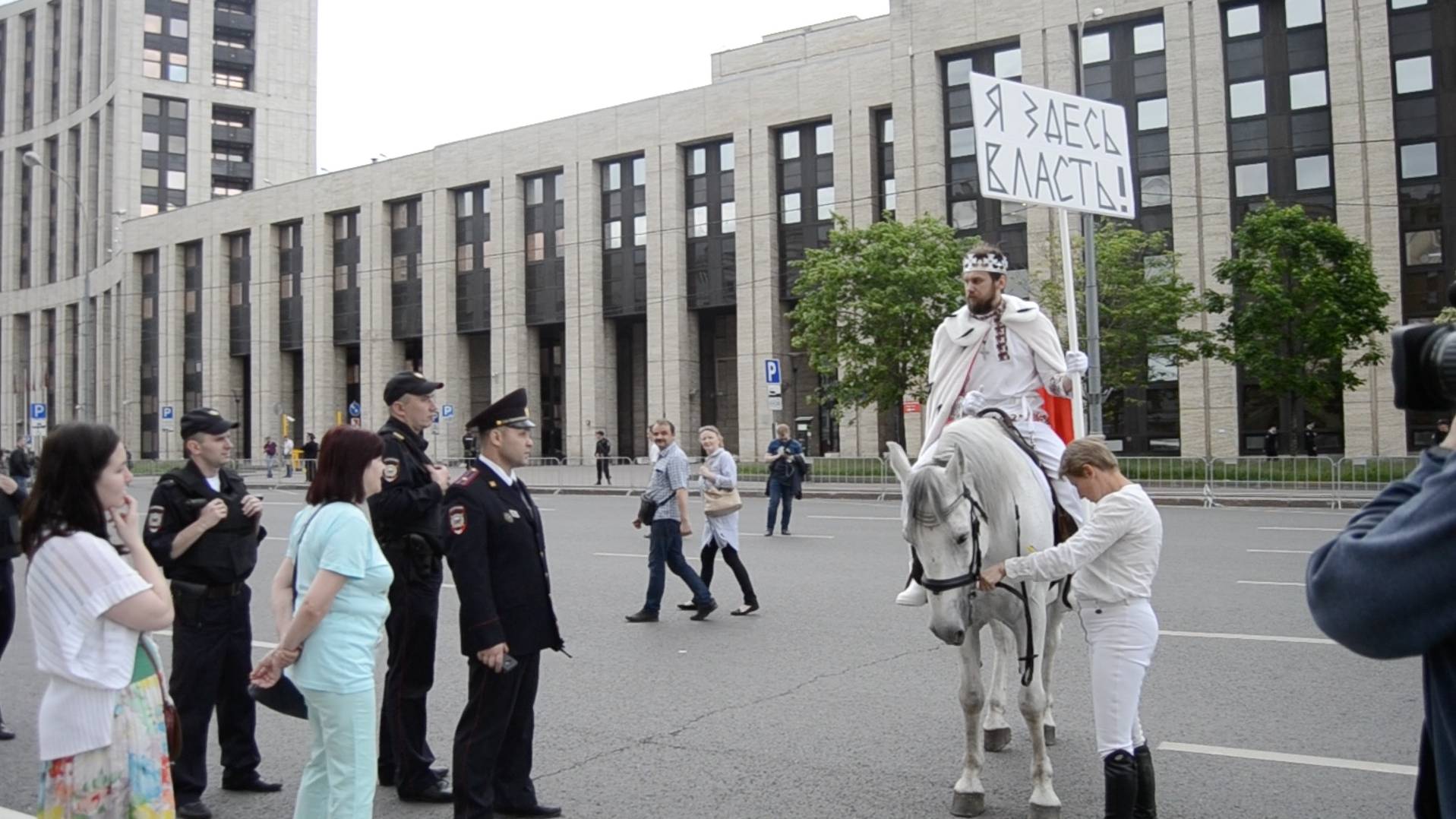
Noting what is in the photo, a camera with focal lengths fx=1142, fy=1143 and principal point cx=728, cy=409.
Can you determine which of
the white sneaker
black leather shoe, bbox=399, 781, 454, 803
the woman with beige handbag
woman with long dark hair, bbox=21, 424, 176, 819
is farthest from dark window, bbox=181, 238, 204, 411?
woman with long dark hair, bbox=21, 424, 176, 819

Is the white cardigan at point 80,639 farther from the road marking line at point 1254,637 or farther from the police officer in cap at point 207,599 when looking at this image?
the road marking line at point 1254,637

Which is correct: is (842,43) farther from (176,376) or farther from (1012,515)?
(1012,515)

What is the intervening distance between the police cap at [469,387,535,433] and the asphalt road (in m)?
1.92

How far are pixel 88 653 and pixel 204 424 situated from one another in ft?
8.53

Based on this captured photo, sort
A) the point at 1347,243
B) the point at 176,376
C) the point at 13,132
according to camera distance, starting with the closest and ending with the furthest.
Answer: the point at 1347,243, the point at 176,376, the point at 13,132

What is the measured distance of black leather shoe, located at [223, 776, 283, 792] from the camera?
19.9 ft

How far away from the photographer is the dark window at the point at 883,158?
47.8 metres

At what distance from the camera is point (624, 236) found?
180ft

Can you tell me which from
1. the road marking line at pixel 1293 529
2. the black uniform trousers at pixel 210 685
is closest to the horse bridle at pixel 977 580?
the black uniform trousers at pixel 210 685

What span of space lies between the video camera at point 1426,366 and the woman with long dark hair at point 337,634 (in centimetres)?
375

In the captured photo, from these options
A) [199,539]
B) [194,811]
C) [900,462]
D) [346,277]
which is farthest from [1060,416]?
[346,277]

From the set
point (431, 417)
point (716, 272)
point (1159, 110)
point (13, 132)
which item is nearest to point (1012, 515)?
point (431, 417)

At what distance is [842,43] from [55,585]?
5922 centimetres

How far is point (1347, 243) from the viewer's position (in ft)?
99.8
